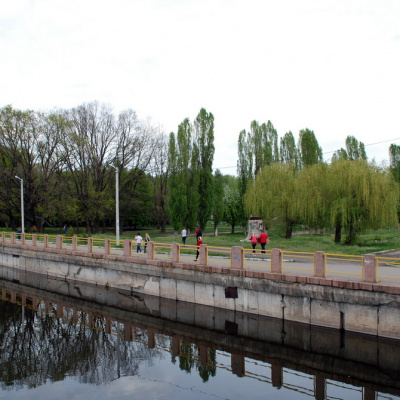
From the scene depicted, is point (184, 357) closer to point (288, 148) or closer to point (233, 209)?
point (288, 148)

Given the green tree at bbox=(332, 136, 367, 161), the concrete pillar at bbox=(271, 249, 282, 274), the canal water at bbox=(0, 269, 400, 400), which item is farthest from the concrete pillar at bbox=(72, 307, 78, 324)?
the green tree at bbox=(332, 136, 367, 161)

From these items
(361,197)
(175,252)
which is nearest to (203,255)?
(175,252)

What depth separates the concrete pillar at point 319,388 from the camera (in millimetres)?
9859

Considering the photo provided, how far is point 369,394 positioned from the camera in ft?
32.1

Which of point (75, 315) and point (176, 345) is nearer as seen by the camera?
point (176, 345)

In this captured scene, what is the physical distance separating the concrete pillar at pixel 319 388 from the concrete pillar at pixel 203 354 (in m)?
3.29

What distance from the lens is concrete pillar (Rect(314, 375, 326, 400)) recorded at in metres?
9.86

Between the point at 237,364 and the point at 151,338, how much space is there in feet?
12.7

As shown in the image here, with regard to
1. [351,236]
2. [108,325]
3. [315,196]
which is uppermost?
[315,196]

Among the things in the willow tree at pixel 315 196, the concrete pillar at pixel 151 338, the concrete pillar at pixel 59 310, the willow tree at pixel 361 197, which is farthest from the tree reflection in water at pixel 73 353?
the willow tree at pixel 315 196

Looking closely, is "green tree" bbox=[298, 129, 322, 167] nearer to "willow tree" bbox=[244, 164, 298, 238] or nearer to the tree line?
the tree line

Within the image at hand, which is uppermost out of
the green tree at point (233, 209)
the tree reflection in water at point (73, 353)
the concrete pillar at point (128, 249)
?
the green tree at point (233, 209)

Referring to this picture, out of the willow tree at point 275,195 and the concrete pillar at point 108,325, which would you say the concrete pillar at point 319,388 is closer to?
the concrete pillar at point 108,325

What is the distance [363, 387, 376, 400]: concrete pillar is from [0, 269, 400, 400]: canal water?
46 millimetres
